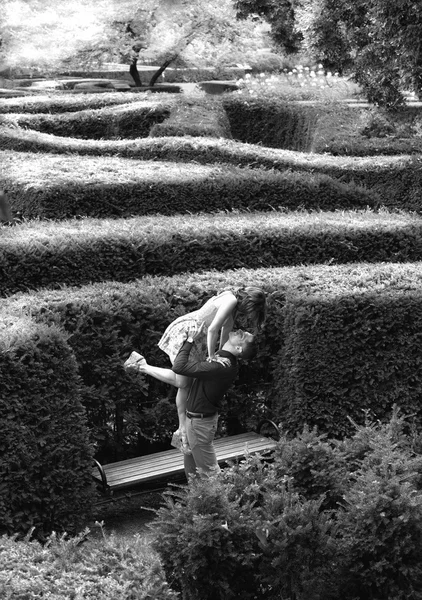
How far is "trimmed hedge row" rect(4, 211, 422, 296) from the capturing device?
7746mm

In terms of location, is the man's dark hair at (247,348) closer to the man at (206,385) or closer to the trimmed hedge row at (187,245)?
the man at (206,385)

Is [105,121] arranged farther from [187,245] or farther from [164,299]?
[164,299]

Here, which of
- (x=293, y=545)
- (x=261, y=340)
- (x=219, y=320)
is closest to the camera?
(x=293, y=545)

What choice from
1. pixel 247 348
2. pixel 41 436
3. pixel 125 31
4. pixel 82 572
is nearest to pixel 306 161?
pixel 247 348

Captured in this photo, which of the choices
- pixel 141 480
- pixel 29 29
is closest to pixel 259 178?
pixel 141 480

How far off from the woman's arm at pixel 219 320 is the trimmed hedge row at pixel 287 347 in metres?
0.98

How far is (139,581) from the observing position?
141 inches

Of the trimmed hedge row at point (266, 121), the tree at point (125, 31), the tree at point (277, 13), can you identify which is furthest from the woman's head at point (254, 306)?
the tree at point (125, 31)

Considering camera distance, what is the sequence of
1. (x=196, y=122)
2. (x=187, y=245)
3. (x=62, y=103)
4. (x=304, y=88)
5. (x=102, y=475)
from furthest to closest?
(x=304, y=88) → (x=62, y=103) → (x=196, y=122) → (x=187, y=245) → (x=102, y=475)

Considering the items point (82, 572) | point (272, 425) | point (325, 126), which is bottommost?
point (272, 425)

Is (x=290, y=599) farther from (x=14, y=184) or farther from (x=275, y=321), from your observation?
(x=14, y=184)

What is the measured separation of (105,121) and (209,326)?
13701mm

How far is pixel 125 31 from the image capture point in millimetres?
30344

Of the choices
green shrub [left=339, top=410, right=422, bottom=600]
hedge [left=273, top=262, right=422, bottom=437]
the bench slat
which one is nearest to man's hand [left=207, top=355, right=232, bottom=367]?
the bench slat
